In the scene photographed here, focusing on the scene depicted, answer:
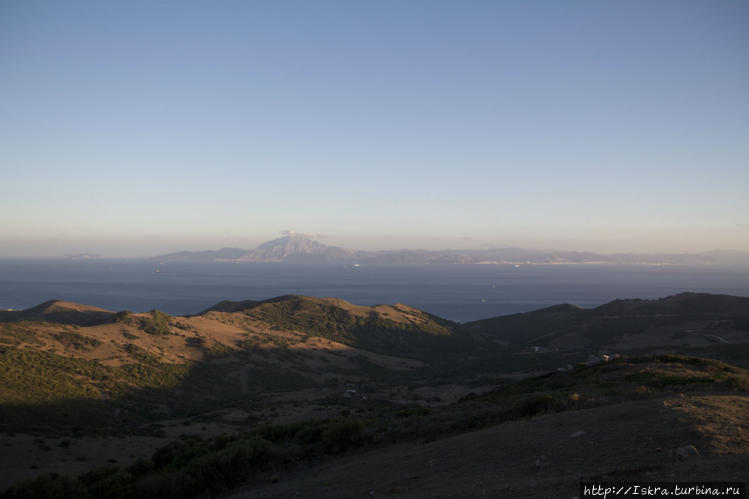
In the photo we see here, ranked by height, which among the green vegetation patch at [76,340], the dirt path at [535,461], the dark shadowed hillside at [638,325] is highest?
the dirt path at [535,461]

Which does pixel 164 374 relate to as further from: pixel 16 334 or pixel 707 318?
pixel 707 318

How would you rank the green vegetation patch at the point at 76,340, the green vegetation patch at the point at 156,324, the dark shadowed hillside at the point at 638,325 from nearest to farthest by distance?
the green vegetation patch at the point at 76,340
the green vegetation patch at the point at 156,324
the dark shadowed hillside at the point at 638,325

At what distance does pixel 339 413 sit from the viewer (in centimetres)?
2383

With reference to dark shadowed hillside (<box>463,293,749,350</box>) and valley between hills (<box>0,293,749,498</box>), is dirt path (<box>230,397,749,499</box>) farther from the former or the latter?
dark shadowed hillside (<box>463,293,749,350</box>)

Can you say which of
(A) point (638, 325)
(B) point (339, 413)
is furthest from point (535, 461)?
(A) point (638, 325)

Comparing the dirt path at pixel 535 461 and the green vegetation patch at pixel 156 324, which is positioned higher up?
the dirt path at pixel 535 461

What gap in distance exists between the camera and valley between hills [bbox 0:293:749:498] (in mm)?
7832

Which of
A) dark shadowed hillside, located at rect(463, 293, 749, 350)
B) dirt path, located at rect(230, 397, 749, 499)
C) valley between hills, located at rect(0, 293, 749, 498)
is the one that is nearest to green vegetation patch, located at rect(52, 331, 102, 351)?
valley between hills, located at rect(0, 293, 749, 498)

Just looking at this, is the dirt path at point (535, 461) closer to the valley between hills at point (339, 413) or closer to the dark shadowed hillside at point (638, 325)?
the valley between hills at point (339, 413)

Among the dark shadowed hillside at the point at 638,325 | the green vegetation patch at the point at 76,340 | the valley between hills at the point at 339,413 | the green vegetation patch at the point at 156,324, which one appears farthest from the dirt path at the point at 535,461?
the dark shadowed hillside at the point at 638,325

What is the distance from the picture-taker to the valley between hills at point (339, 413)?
7.83 meters

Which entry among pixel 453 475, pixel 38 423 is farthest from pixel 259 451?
pixel 38 423

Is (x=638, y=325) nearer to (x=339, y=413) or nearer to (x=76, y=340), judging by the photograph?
(x=339, y=413)

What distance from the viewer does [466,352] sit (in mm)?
69500
